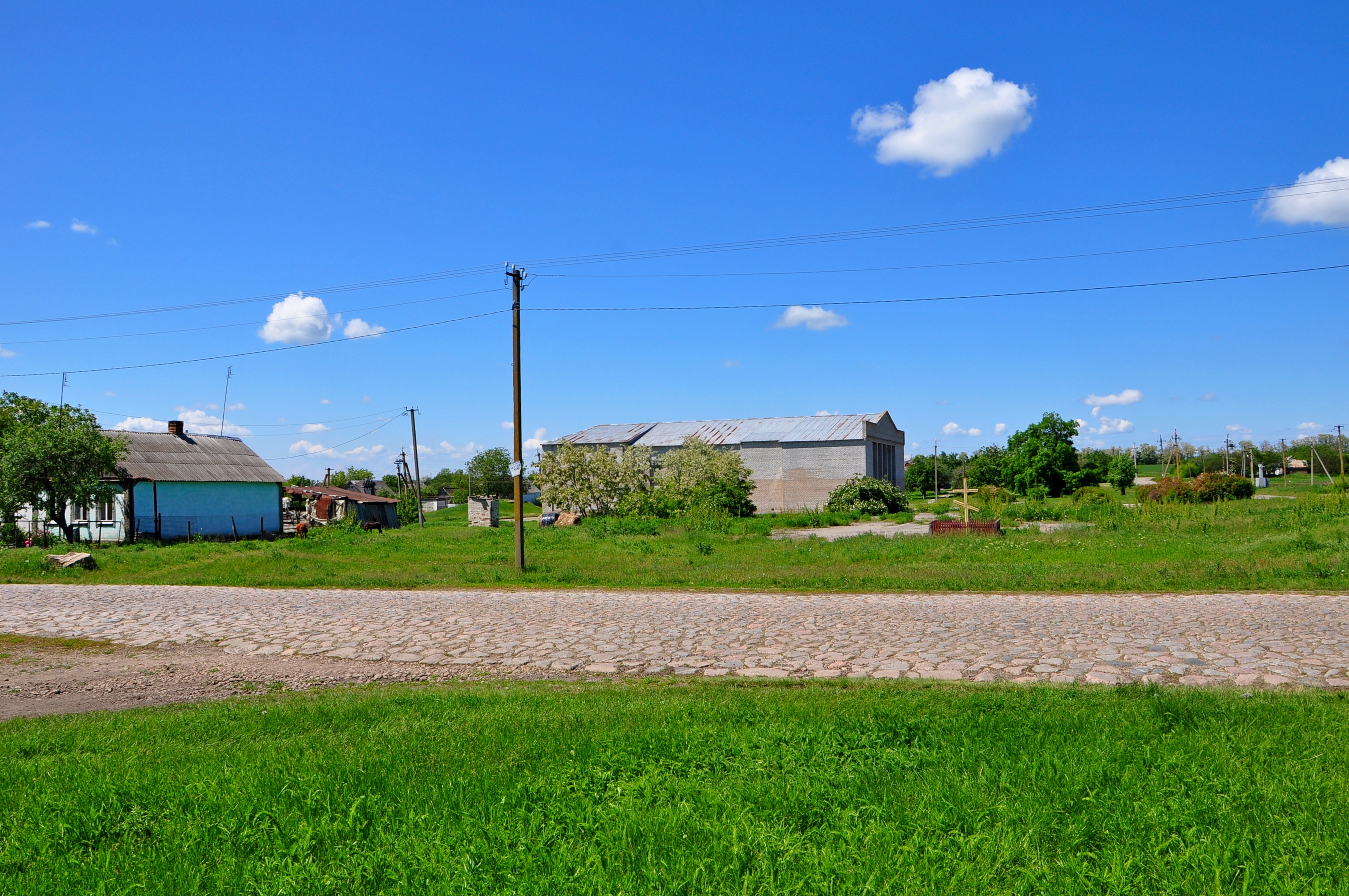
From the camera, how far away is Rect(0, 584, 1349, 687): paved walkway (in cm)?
824

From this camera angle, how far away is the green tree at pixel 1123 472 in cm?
7662

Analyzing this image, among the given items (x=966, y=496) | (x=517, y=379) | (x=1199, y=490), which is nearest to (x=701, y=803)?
(x=517, y=379)

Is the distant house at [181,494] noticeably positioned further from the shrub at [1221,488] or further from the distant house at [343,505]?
the shrub at [1221,488]

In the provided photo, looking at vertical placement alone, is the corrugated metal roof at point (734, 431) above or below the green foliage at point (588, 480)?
above

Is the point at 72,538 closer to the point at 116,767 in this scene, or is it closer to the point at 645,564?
the point at 645,564

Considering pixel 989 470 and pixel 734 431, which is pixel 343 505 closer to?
pixel 734 431

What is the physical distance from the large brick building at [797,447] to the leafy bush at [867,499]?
1245 cm

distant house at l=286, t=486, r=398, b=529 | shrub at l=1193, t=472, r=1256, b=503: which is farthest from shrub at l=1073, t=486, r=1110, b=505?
distant house at l=286, t=486, r=398, b=529

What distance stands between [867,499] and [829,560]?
29025 millimetres

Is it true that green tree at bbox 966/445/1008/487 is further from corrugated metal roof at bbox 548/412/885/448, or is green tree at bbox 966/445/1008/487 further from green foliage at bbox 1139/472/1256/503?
green foliage at bbox 1139/472/1256/503

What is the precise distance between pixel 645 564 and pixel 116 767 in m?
15.0

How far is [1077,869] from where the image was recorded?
347cm

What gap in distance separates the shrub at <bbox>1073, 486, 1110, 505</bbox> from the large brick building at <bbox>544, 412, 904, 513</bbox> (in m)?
16.7

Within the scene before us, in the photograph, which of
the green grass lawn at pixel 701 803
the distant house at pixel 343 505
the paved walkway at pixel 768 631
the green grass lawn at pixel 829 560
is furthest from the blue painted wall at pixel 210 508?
the green grass lawn at pixel 701 803
